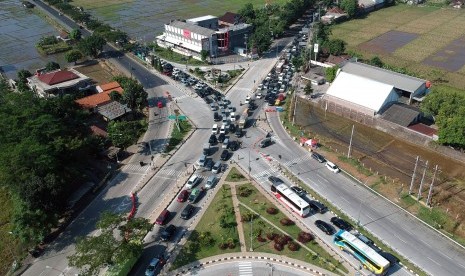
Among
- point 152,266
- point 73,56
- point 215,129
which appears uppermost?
point 73,56

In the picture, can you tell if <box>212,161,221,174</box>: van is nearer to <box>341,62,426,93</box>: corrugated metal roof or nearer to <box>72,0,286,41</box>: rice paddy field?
<box>341,62,426,93</box>: corrugated metal roof

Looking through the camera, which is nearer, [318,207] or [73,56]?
[318,207]

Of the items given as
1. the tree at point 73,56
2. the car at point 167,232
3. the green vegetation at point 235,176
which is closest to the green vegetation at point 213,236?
the car at point 167,232

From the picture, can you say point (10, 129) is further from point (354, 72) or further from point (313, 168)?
point (354, 72)

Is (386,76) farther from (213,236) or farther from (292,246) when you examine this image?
(213,236)

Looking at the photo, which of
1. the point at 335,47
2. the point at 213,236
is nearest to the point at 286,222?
the point at 213,236

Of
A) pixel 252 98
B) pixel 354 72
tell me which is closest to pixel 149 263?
pixel 252 98
